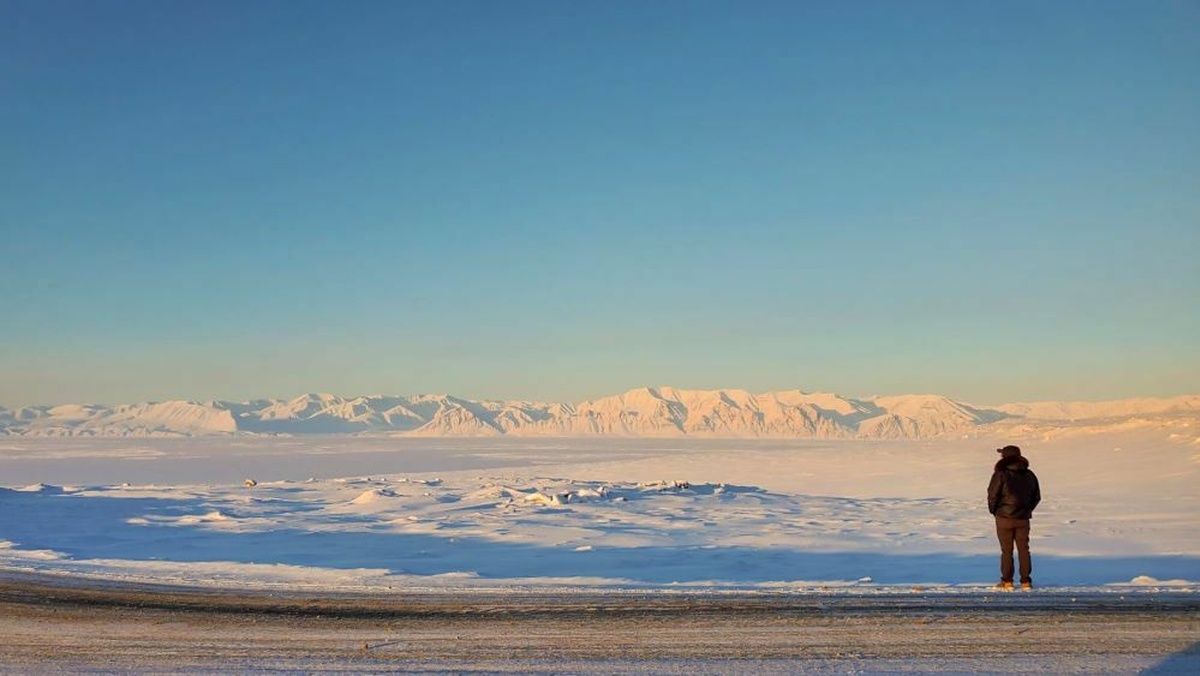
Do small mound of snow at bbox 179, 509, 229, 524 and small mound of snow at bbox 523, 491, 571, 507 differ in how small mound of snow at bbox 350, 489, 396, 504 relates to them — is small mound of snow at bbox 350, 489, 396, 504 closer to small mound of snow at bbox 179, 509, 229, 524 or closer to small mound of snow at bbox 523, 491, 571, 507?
small mound of snow at bbox 179, 509, 229, 524

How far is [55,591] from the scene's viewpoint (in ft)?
43.6

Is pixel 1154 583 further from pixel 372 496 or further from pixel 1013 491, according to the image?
pixel 372 496

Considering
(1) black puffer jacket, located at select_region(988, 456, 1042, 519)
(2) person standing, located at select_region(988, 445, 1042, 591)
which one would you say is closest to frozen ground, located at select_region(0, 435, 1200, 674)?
(2) person standing, located at select_region(988, 445, 1042, 591)

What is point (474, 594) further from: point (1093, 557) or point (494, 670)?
point (1093, 557)

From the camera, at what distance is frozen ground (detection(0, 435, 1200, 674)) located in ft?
28.4

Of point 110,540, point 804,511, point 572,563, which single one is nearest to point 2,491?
point 110,540

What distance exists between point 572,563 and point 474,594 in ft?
13.4

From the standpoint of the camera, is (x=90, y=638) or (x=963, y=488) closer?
(x=90, y=638)

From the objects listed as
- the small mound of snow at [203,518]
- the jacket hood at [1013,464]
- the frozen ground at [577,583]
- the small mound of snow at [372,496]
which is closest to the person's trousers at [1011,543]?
the frozen ground at [577,583]

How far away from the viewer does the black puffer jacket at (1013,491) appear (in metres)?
13.0

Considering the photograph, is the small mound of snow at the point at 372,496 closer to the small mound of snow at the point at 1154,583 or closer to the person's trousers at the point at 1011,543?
the person's trousers at the point at 1011,543

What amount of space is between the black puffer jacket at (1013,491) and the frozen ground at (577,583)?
46.6 inches

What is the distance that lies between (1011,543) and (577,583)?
6293 millimetres

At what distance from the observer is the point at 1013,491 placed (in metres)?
13.0
